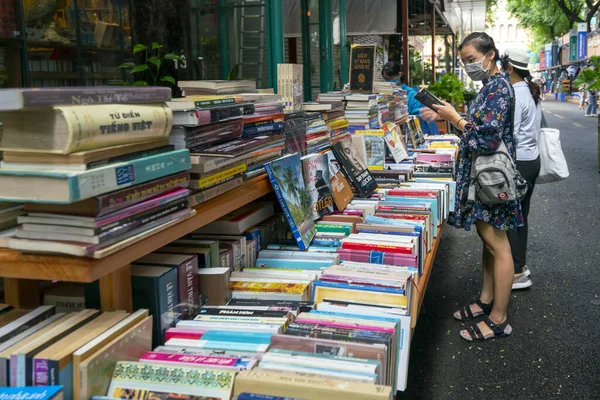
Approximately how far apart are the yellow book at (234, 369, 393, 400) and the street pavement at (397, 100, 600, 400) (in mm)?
1844

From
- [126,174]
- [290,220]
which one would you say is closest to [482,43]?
[290,220]

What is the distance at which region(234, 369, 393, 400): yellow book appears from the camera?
1.36 m

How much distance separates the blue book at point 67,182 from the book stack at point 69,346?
37 cm

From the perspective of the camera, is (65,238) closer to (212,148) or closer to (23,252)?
(23,252)

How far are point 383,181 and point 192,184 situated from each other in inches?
97.1

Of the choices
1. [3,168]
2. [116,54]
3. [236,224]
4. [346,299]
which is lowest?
[346,299]

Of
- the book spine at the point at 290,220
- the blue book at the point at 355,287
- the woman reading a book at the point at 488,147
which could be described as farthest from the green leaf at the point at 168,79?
the blue book at the point at 355,287

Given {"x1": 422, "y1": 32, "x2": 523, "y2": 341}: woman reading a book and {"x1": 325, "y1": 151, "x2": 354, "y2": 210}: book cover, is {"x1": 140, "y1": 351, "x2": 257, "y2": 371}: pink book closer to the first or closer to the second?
{"x1": 325, "y1": 151, "x2": 354, "y2": 210}: book cover

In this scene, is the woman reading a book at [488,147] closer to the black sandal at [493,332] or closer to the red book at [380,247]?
the black sandal at [493,332]

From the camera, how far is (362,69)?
17.6ft

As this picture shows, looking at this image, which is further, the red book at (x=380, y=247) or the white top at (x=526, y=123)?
the white top at (x=526, y=123)

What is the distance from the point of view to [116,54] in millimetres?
5984

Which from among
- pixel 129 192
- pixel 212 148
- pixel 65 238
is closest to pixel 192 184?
pixel 212 148

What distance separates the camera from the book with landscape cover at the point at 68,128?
132 cm
